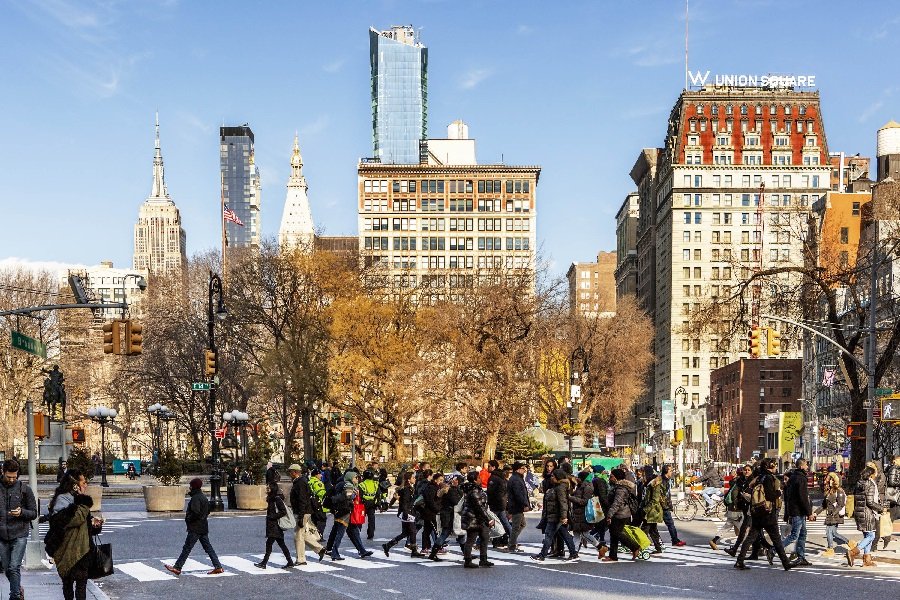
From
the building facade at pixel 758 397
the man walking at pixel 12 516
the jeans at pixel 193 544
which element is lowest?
the building facade at pixel 758 397

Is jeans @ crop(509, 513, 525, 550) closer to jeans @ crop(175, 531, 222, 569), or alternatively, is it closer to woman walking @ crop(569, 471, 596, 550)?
woman walking @ crop(569, 471, 596, 550)

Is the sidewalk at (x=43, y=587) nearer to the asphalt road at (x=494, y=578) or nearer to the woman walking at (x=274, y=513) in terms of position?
the asphalt road at (x=494, y=578)

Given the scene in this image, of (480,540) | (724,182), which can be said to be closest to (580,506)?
(480,540)

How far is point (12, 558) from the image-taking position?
685 inches

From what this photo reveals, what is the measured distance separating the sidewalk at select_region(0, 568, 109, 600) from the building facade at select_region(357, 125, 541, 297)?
140 meters

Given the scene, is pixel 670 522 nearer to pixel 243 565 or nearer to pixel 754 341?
pixel 754 341

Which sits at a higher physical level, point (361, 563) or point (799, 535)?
point (799, 535)

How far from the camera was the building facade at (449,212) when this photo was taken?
163 meters

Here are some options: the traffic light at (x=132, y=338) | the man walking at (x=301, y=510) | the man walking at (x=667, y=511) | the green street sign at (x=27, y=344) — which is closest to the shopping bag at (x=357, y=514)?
the man walking at (x=301, y=510)

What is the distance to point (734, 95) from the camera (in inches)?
6506

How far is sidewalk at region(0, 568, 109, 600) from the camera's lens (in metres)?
18.5

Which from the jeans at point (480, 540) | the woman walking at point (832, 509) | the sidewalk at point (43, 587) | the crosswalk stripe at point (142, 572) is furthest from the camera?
the woman walking at point (832, 509)

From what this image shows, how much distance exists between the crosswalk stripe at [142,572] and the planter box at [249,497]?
20395 mm

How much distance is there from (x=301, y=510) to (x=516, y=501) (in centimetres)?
556
